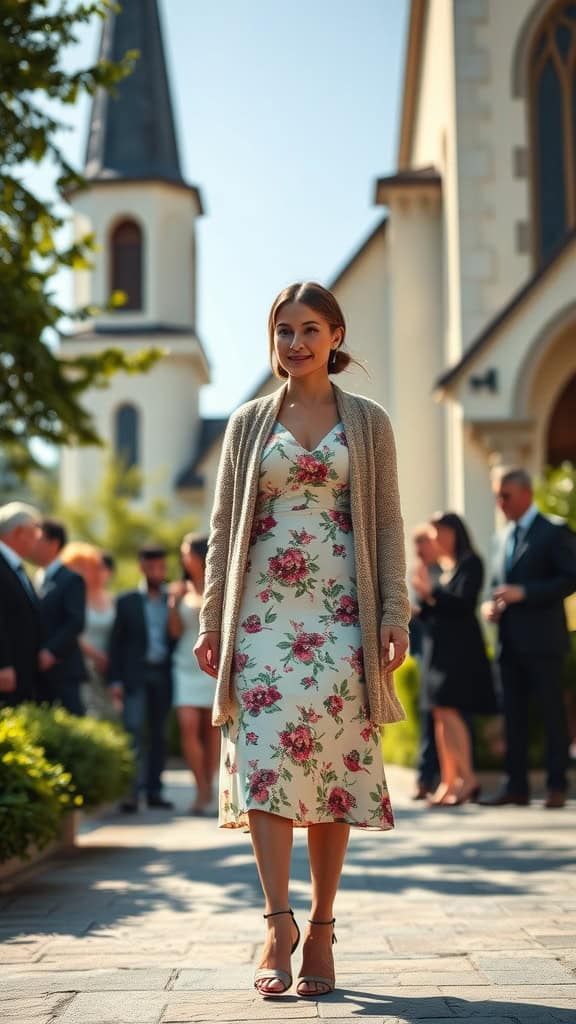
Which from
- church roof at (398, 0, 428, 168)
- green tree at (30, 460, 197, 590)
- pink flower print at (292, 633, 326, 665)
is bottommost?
pink flower print at (292, 633, 326, 665)

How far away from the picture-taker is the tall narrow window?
3975cm

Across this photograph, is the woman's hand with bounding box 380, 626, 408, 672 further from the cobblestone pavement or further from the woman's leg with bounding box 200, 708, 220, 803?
the woman's leg with bounding box 200, 708, 220, 803

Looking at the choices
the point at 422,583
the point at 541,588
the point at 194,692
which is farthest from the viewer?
the point at 194,692

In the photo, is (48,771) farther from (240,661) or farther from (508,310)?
(508,310)

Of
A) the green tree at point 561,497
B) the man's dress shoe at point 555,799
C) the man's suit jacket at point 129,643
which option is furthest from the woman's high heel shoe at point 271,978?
the green tree at point 561,497

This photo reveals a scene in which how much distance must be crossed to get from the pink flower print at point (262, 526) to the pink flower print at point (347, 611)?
319mm

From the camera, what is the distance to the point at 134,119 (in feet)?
129

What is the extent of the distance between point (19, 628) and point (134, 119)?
33.6m

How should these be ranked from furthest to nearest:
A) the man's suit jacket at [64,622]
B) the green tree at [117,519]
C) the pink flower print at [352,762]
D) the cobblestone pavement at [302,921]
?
the green tree at [117,519], the man's suit jacket at [64,622], the pink flower print at [352,762], the cobblestone pavement at [302,921]

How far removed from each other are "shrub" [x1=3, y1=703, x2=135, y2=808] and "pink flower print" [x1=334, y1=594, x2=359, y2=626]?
10.1ft

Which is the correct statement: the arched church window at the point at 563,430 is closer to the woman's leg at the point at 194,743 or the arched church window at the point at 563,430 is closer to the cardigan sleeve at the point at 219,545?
the woman's leg at the point at 194,743

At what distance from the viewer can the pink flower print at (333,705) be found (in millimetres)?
4379

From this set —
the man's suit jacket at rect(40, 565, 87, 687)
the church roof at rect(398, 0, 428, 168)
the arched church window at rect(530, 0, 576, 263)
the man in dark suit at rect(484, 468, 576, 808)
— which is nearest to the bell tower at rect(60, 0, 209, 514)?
the church roof at rect(398, 0, 428, 168)

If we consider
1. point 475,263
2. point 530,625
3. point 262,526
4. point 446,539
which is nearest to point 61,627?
point 446,539
